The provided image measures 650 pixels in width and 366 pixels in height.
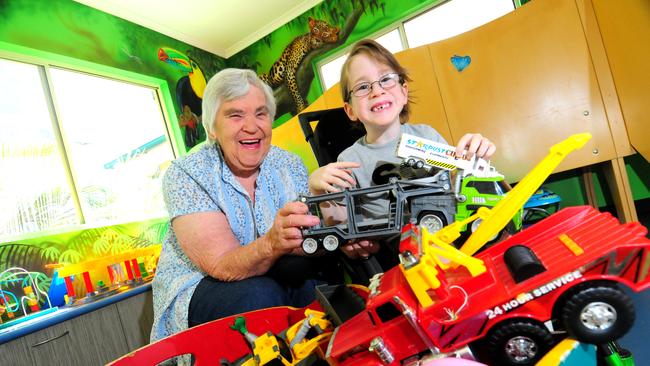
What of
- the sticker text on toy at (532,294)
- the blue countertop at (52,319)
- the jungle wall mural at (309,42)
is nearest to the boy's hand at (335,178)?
the sticker text on toy at (532,294)

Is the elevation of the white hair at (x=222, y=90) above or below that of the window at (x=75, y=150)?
below

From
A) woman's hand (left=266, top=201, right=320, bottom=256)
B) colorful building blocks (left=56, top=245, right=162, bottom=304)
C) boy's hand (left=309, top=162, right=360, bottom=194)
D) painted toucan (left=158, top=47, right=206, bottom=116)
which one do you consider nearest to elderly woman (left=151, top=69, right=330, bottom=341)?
woman's hand (left=266, top=201, right=320, bottom=256)

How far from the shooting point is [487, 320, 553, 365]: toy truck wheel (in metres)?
0.44

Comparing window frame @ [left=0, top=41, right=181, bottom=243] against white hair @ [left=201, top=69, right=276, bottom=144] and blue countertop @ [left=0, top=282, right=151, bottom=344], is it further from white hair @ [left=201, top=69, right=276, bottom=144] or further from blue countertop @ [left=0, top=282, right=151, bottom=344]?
white hair @ [left=201, top=69, right=276, bottom=144]

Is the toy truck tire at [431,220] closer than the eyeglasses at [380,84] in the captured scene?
Yes

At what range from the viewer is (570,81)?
200 cm

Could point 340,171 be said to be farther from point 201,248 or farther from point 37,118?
point 37,118

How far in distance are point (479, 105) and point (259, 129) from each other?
1560 mm

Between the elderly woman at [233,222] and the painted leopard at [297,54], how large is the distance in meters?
2.68

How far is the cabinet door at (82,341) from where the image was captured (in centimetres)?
162

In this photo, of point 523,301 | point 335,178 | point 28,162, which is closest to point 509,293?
point 523,301

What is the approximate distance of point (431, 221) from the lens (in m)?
0.77

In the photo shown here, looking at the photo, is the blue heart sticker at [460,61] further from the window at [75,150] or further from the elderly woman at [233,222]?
the window at [75,150]

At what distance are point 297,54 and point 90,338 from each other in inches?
126
